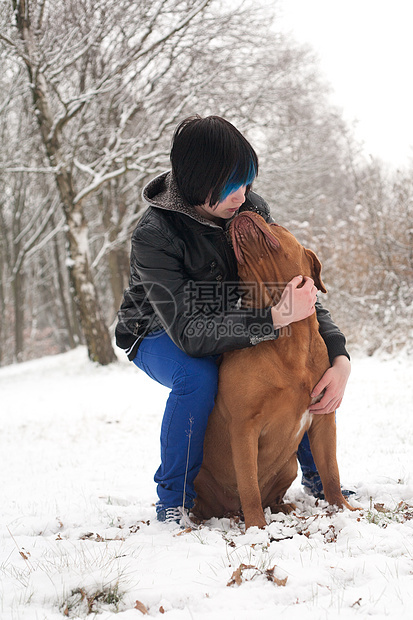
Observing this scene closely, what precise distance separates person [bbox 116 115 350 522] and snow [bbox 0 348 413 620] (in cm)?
40

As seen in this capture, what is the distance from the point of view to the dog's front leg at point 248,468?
2053mm

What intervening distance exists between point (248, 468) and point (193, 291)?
0.81 meters

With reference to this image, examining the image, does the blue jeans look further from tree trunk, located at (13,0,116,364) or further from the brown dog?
tree trunk, located at (13,0,116,364)

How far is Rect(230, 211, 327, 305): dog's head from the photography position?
2.04 meters

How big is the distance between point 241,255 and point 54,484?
2.37 metres

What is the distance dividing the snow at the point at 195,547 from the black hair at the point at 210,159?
1.40m

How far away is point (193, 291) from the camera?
2.40 metres

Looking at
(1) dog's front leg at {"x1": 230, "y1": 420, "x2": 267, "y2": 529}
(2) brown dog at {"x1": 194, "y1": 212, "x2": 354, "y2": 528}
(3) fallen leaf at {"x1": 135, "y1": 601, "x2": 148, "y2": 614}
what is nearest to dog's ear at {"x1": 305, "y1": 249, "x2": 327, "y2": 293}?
(2) brown dog at {"x1": 194, "y1": 212, "x2": 354, "y2": 528}

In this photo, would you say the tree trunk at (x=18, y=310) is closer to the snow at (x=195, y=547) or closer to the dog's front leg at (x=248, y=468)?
the snow at (x=195, y=547)

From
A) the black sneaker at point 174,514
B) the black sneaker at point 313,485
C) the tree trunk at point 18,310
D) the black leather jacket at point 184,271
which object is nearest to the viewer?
the black leather jacket at point 184,271

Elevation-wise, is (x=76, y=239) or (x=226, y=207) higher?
(x=76, y=239)

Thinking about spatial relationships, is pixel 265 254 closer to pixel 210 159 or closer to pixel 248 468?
pixel 210 159

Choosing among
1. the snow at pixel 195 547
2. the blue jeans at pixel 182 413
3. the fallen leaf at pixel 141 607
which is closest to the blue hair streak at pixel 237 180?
the blue jeans at pixel 182 413

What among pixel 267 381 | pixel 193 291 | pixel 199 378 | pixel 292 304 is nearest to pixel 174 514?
pixel 199 378
